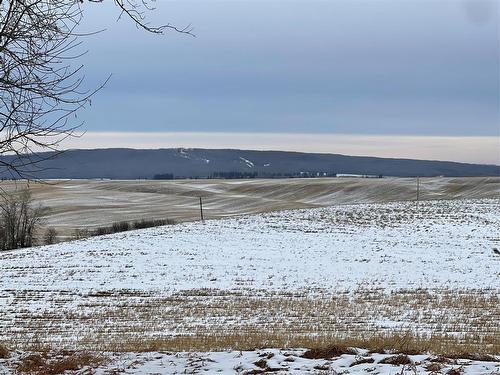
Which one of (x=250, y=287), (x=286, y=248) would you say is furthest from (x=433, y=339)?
(x=286, y=248)

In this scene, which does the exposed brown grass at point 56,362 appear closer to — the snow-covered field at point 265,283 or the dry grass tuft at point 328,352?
the snow-covered field at point 265,283

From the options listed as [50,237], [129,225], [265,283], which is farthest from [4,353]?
[129,225]

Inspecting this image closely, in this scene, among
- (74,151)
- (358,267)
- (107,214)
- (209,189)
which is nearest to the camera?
(74,151)

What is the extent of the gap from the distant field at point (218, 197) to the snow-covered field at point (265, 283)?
3286 cm

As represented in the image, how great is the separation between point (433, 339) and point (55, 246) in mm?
35146

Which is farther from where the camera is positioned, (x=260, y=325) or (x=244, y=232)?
(x=244, y=232)

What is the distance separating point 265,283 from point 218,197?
81.1 meters

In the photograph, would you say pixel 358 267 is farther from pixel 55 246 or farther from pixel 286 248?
pixel 55 246

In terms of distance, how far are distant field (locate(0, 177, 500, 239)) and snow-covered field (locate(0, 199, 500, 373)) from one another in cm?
3286

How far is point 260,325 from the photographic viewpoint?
55.9ft

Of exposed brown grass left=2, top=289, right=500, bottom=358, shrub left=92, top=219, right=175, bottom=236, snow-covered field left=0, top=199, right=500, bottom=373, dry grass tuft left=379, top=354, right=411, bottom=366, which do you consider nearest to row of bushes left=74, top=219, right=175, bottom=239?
shrub left=92, top=219, right=175, bottom=236

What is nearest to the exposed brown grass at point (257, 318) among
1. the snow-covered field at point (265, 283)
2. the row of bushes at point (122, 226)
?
the snow-covered field at point (265, 283)

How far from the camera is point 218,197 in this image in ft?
359

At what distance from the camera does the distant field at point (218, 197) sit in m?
86.4
